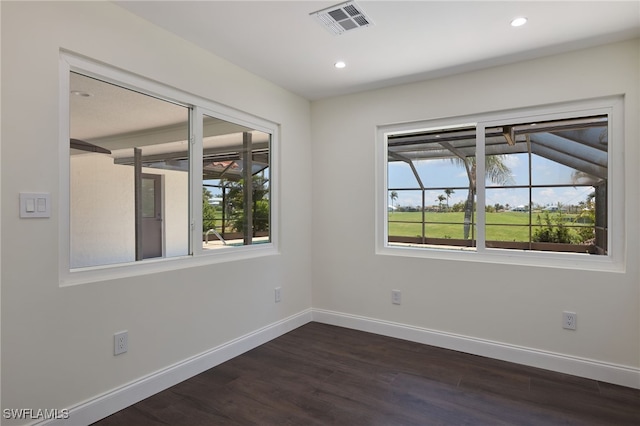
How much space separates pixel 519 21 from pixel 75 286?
3.26 metres

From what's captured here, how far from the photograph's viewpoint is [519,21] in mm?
2324

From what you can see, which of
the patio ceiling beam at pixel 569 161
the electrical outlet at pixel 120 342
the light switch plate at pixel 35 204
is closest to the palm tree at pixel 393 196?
the patio ceiling beam at pixel 569 161

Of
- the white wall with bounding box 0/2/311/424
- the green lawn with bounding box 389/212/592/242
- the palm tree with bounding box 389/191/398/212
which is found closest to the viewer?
the white wall with bounding box 0/2/311/424

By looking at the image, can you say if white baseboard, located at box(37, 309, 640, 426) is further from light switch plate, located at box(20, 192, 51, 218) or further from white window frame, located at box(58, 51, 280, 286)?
light switch plate, located at box(20, 192, 51, 218)

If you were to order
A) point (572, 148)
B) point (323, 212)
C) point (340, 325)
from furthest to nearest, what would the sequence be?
1. point (323, 212)
2. point (340, 325)
3. point (572, 148)

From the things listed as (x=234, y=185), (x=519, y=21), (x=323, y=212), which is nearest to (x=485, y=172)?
(x=519, y=21)

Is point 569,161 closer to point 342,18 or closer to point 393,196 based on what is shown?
point 393,196

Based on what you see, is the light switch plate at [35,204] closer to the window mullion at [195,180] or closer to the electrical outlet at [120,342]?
the electrical outlet at [120,342]

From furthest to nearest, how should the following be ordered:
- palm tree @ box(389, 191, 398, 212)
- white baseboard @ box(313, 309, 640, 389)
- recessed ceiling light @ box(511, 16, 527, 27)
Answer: palm tree @ box(389, 191, 398, 212)
white baseboard @ box(313, 309, 640, 389)
recessed ceiling light @ box(511, 16, 527, 27)

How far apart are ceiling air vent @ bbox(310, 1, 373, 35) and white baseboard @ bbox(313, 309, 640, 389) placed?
272cm

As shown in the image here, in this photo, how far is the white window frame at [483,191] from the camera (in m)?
2.64

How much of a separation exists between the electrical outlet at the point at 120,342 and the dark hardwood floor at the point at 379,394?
373mm

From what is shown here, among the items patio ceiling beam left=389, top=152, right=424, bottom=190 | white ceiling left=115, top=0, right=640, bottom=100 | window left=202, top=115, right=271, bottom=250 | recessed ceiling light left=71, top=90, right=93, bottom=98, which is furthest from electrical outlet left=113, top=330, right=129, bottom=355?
patio ceiling beam left=389, top=152, right=424, bottom=190

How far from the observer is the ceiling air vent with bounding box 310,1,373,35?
219 centimetres
